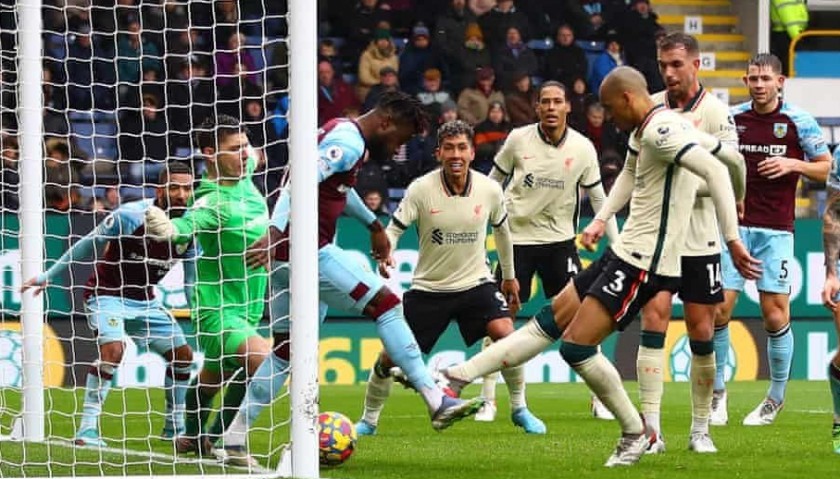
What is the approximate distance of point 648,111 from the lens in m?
8.23

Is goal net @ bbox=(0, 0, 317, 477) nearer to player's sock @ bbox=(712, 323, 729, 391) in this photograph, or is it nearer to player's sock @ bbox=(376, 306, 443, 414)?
player's sock @ bbox=(376, 306, 443, 414)

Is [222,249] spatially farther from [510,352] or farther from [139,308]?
[510,352]

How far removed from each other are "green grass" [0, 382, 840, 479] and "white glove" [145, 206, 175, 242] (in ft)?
3.33

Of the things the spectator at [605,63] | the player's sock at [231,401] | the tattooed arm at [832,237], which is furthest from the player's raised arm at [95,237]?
the spectator at [605,63]

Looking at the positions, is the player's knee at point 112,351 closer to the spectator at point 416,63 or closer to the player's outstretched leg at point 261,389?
the player's outstretched leg at point 261,389

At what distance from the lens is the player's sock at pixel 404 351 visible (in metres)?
8.26

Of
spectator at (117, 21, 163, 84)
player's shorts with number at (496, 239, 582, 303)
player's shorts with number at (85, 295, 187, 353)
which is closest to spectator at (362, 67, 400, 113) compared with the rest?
spectator at (117, 21, 163, 84)

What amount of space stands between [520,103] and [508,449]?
10.6 meters

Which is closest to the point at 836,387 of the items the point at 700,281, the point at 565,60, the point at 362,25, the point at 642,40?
the point at 700,281

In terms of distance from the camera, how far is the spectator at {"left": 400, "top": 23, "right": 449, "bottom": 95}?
19781 millimetres

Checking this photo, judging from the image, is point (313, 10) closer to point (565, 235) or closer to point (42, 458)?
point (42, 458)

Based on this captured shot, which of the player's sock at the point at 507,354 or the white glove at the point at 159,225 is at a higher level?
the white glove at the point at 159,225

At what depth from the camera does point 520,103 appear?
64.3 feet

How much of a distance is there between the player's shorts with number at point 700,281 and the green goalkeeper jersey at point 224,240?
2.26 metres
